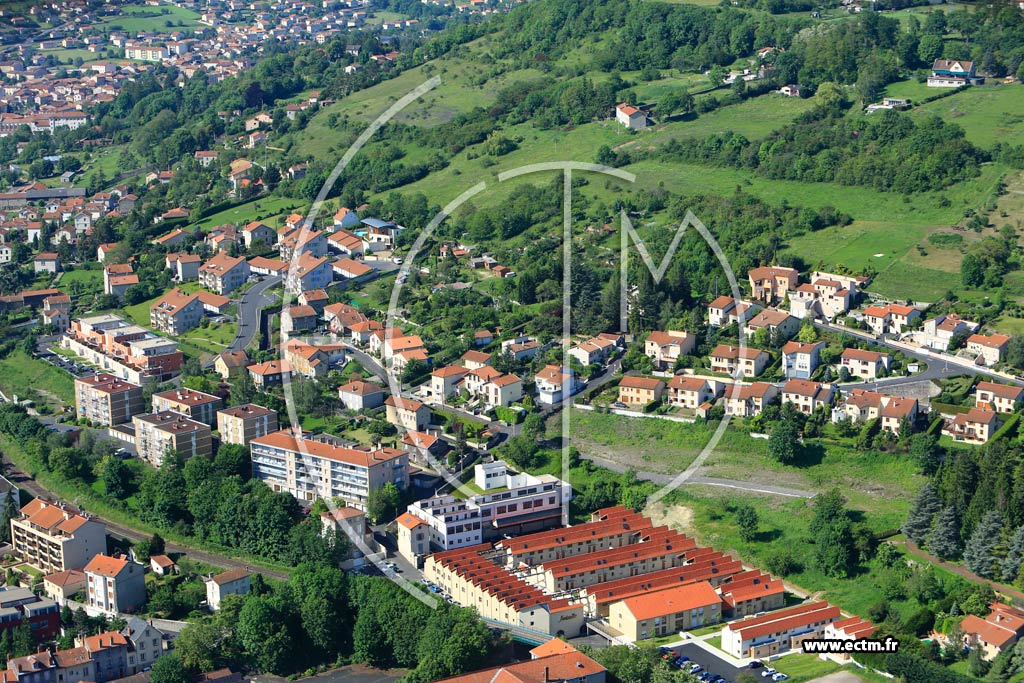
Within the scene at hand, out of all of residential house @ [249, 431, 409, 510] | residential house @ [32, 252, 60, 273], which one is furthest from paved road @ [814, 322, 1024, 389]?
residential house @ [32, 252, 60, 273]

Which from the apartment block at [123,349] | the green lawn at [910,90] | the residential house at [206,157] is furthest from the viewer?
the residential house at [206,157]

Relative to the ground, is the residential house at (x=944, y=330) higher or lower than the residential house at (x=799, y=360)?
higher

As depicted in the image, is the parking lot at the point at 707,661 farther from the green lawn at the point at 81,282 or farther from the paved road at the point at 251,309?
the green lawn at the point at 81,282

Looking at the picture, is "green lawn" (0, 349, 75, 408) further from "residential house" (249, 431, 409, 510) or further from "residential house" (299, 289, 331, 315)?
"residential house" (249, 431, 409, 510)

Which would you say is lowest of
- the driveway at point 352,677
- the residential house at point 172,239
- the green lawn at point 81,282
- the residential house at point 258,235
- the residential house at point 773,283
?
the green lawn at point 81,282

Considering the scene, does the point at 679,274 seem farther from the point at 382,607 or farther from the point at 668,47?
the point at 668,47

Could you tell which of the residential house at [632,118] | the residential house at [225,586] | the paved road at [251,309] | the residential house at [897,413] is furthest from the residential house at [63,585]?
the residential house at [632,118]
